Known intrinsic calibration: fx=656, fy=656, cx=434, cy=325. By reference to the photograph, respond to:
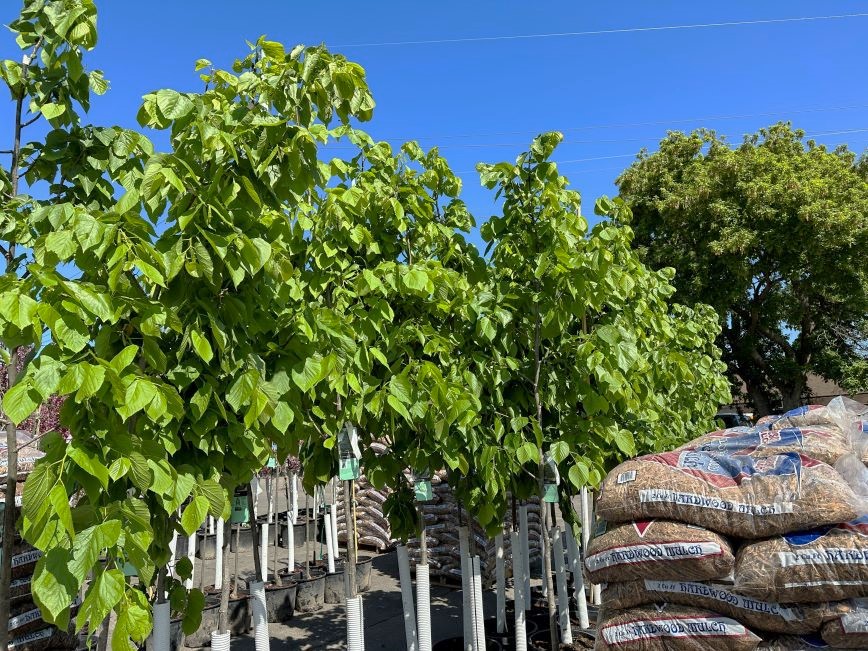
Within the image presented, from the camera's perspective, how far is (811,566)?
268cm

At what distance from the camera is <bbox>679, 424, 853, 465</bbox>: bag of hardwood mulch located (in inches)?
129

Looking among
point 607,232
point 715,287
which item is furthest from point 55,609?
point 715,287

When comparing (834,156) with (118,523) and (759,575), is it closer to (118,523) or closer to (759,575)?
(759,575)

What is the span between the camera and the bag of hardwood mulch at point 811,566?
2.62m

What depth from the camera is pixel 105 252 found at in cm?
184

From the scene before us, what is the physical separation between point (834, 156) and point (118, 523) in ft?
59.2

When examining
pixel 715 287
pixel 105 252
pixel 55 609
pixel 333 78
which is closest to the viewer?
pixel 55 609

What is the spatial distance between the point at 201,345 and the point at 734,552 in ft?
8.04

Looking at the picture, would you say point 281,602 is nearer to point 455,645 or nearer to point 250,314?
point 455,645

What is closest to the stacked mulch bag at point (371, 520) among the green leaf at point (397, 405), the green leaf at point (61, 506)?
the green leaf at point (397, 405)

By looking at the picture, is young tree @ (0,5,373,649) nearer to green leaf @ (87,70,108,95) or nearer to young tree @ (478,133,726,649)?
green leaf @ (87,70,108,95)

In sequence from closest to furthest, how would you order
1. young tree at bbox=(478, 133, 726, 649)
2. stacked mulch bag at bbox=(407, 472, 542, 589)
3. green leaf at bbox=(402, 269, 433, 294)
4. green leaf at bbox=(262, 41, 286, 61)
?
green leaf at bbox=(262, 41, 286, 61) → green leaf at bbox=(402, 269, 433, 294) → young tree at bbox=(478, 133, 726, 649) → stacked mulch bag at bbox=(407, 472, 542, 589)

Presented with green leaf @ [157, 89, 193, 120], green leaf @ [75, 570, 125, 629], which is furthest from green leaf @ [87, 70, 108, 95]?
green leaf @ [75, 570, 125, 629]

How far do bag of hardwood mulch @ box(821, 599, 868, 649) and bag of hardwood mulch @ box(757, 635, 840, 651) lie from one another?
0.06 metres
